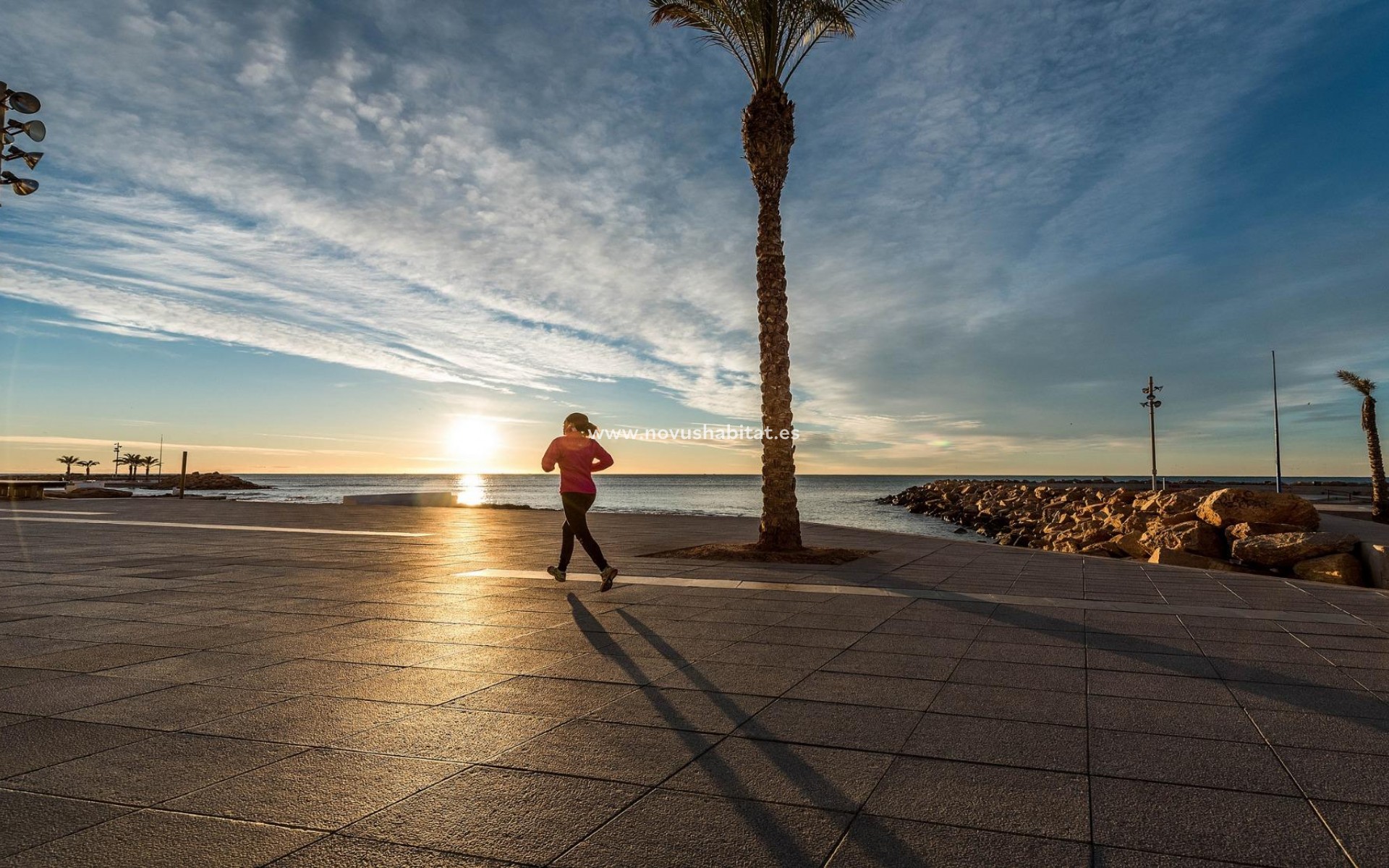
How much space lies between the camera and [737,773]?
3152mm

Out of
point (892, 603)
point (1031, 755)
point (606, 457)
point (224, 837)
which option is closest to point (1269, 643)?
point (892, 603)

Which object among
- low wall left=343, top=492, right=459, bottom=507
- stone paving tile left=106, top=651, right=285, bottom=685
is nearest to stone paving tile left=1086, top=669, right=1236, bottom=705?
Answer: stone paving tile left=106, top=651, right=285, bottom=685

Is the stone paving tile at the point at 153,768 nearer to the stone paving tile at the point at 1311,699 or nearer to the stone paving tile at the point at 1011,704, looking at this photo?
the stone paving tile at the point at 1011,704

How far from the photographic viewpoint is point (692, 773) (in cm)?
315

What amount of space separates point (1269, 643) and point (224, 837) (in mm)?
6711

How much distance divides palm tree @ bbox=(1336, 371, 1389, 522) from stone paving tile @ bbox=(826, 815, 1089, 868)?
33412 mm

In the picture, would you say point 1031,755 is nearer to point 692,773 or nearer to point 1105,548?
point 692,773

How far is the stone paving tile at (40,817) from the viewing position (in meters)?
2.50

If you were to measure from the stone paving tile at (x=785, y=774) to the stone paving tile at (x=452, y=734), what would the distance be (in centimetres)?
88

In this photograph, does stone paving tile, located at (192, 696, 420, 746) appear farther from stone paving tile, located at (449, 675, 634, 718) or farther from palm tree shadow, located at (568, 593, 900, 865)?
palm tree shadow, located at (568, 593, 900, 865)

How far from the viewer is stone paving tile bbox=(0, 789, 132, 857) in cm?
250

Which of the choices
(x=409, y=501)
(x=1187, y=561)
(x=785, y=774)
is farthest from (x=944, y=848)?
(x=409, y=501)

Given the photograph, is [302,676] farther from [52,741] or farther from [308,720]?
[52,741]

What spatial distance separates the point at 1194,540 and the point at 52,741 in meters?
13.1
